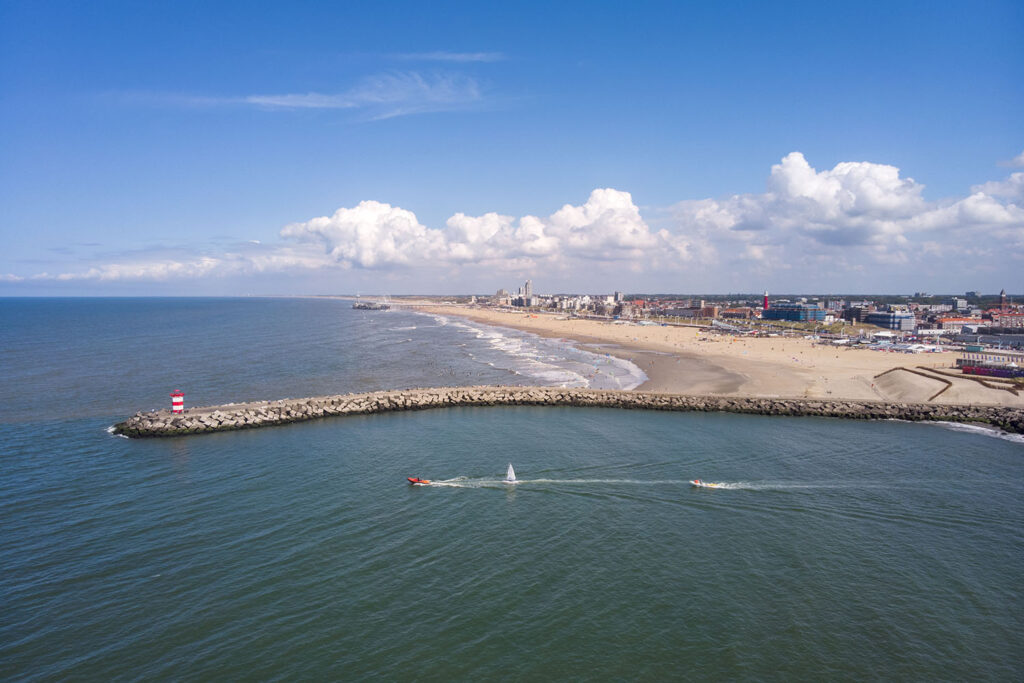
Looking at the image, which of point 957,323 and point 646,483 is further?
point 957,323

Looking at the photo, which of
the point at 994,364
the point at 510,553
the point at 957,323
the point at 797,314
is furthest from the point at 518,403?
the point at 797,314

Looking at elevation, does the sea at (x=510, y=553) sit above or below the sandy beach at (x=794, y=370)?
below

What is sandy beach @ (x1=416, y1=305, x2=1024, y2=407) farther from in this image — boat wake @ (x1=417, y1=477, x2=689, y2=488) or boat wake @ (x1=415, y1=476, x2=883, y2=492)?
boat wake @ (x1=417, y1=477, x2=689, y2=488)

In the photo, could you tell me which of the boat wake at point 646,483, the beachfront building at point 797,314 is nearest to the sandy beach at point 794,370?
the boat wake at point 646,483

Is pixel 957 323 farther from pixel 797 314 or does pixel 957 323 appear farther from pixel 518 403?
pixel 518 403

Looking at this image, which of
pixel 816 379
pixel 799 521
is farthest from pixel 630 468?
pixel 816 379

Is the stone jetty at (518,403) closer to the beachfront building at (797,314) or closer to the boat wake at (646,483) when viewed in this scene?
the boat wake at (646,483)
